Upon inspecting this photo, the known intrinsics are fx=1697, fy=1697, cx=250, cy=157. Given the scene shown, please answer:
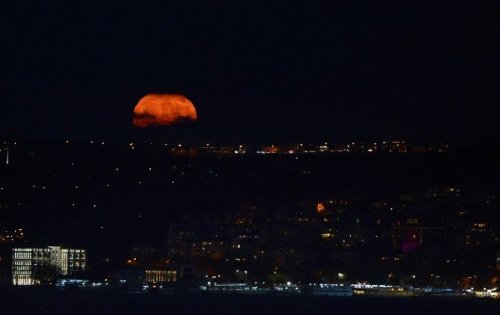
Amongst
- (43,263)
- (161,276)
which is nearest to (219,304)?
(161,276)

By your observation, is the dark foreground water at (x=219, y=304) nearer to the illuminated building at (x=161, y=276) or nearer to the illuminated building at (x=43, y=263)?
the illuminated building at (x=161, y=276)

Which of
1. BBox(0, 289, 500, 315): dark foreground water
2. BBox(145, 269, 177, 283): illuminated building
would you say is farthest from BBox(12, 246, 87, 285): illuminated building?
Answer: BBox(0, 289, 500, 315): dark foreground water

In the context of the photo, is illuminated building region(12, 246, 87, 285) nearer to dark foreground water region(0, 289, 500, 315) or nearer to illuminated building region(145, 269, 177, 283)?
illuminated building region(145, 269, 177, 283)

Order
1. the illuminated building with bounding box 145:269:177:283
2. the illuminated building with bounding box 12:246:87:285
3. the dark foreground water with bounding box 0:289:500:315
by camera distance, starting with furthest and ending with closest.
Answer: the illuminated building with bounding box 12:246:87:285
the illuminated building with bounding box 145:269:177:283
the dark foreground water with bounding box 0:289:500:315

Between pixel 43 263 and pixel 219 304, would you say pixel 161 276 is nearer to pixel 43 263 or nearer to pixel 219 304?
pixel 43 263

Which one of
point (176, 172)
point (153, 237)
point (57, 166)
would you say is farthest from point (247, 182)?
point (153, 237)

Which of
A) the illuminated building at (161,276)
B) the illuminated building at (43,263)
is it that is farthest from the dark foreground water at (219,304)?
the illuminated building at (43,263)
